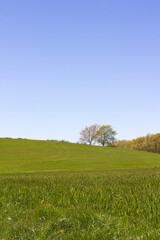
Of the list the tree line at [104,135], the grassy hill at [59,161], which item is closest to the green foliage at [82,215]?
the grassy hill at [59,161]

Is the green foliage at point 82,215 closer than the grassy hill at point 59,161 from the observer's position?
Yes

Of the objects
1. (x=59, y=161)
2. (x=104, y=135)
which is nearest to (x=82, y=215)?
(x=59, y=161)

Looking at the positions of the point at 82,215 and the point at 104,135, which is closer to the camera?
the point at 82,215

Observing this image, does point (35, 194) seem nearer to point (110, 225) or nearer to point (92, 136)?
point (110, 225)

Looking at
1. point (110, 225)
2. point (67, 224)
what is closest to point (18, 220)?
point (67, 224)

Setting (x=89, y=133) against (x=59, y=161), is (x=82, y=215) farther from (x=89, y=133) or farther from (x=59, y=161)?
(x=89, y=133)

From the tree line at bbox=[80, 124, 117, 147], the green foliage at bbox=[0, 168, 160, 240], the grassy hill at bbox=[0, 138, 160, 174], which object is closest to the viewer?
the green foliage at bbox=[0, 168, 160, 240]

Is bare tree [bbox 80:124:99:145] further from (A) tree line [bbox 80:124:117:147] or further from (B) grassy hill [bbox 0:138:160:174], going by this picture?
(B) grassy hill [bbox 0:138:160:174]

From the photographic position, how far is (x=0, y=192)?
8.29m

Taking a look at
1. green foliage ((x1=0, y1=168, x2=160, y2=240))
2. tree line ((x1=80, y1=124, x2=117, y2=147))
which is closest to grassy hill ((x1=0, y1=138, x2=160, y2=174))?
green foliage ((x1=0, y1=168, x2=160, y2=240))

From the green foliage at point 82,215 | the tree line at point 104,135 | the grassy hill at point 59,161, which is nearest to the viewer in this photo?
the green foliage at point 82,215

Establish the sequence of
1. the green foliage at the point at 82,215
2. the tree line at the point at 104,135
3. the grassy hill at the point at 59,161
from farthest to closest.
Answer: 1. the tree line at the point at 104,135
2. the grassy hill at the point at 59,161
3. the green foliage at the point at 82,215

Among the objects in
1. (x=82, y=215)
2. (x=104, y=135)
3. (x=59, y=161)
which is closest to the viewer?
(x=82, y=215)

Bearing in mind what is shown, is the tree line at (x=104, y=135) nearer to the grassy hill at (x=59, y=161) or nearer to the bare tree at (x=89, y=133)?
the bare tree at (x=89, y=133)
